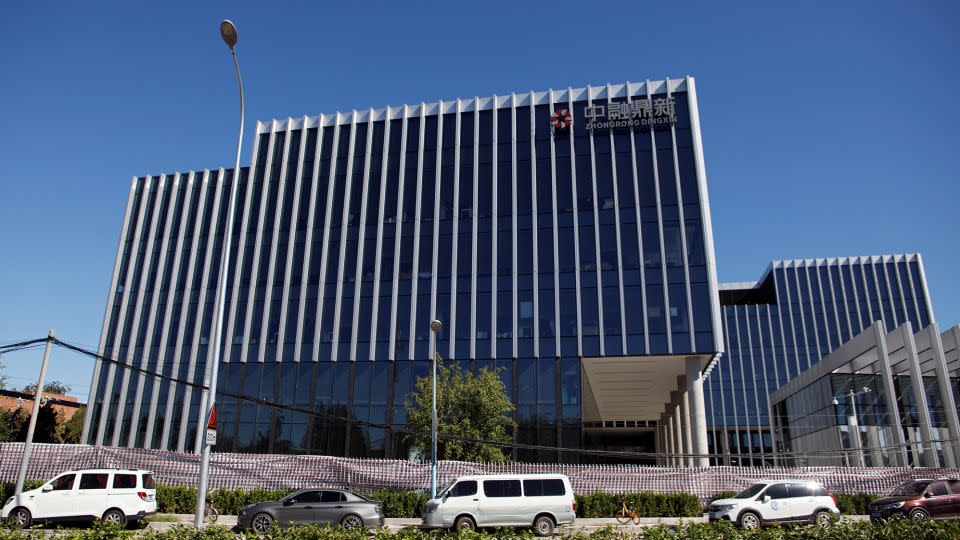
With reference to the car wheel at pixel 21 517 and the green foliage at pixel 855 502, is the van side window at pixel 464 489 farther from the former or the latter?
the green foliage at pixel 855 502

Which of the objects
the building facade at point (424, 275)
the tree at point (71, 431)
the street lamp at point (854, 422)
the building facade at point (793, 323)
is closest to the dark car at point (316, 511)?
the building facade at point (424, 275)

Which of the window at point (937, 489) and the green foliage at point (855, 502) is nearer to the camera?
the window at point (937, 489)

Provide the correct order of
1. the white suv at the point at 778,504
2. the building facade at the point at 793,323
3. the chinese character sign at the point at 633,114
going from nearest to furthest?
the white suv at the point at 778,504 < the chinese character sign at the point at 633,114 < the building facade at the point at 793,323

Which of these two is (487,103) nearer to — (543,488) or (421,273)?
(421,273)

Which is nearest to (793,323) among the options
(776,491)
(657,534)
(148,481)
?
(776,491)

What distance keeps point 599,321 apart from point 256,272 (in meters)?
24.1

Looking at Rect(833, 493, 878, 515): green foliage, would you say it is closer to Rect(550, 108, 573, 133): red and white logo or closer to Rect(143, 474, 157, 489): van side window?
Rect(143, 474, 157, 489): van side window

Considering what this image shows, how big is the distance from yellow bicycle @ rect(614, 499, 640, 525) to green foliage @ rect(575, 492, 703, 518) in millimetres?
472

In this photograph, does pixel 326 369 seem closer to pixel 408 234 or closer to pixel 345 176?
pixel 408 234

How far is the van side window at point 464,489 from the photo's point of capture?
65.4 feet

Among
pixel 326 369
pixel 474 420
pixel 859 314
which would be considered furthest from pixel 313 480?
pixel 859 314

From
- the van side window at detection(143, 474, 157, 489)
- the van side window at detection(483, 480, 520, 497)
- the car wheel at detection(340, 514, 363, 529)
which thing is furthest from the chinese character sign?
the van side window at detection(143, 474, 157, 489)

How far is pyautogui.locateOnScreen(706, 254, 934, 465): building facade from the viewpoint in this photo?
8906 cm

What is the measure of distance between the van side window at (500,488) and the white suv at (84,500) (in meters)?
10.9
